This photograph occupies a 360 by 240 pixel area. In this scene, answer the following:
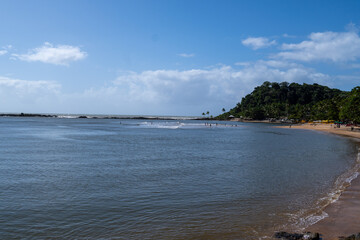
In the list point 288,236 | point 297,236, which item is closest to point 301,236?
point 297,236

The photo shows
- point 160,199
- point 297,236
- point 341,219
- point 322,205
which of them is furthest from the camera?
point 160,199

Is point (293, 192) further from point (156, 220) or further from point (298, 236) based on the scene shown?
point (156, 220)

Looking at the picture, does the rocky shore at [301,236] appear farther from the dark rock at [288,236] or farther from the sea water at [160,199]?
the sea water at [160,199]

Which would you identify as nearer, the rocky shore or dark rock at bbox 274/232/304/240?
the rocky shore

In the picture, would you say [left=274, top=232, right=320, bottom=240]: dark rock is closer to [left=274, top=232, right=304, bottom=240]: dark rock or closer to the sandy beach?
[left=274, top=232, right=304, bottom=240]: dark rock

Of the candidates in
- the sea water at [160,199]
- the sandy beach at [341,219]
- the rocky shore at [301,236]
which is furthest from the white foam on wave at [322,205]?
the rocky shore at [301,236]

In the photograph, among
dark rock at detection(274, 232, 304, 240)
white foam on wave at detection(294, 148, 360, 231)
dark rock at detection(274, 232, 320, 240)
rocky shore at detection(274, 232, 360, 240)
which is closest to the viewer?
rocky shore at detection(274, 232, 360, 240)

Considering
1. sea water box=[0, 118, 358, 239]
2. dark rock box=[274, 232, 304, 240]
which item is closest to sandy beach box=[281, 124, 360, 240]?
sea water box=[0, 118, 358, 239]

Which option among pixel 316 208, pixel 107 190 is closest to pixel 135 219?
pixel 107 190

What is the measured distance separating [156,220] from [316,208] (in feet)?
20.7

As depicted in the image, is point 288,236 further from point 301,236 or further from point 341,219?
point 341,219

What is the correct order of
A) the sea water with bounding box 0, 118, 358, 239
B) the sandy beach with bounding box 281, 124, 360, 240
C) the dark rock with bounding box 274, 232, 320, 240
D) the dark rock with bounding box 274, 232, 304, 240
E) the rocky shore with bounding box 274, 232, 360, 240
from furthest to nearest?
the sea water with bounding box 0, 118, 358, 239
the sandy beach with bounding box 281, 124, 360, 240
the dark rock with bounding box 274, 232, 304, 240
the dark rock with bounding box 274, 232, 320, 240
the rocky shore with bounding box 274, 232, 360, 240

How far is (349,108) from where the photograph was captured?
69.9m

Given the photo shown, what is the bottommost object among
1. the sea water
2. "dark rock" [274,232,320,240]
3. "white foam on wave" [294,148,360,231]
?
the sea water
